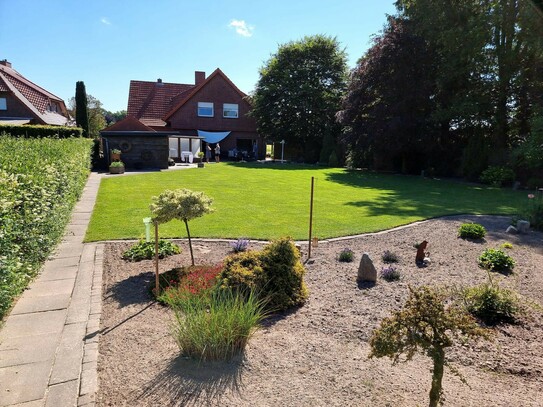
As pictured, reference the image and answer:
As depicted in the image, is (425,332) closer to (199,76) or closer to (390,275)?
(390,275)

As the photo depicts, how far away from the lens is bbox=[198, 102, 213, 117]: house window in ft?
119

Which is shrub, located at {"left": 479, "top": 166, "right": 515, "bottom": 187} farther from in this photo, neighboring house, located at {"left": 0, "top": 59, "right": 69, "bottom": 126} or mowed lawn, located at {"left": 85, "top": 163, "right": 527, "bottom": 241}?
neighboring house, located at {"left": 0, "top": 59, "right": 69, "bottom": 126}

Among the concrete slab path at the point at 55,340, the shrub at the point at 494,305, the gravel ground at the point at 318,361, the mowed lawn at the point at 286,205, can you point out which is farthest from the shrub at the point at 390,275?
the concrete slab path at the point at 55,340

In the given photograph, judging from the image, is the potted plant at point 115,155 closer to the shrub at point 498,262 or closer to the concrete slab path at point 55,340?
the concrete slab path at point 55,340

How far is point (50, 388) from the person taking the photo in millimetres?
2961

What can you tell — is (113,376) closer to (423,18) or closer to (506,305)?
(506,305)

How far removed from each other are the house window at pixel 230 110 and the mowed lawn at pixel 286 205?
19.7 m

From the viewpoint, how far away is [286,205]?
12.0 m

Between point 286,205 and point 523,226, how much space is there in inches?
258

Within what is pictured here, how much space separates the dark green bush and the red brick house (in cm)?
3041

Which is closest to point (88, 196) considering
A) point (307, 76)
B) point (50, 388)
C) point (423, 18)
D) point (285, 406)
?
point (50, 388)

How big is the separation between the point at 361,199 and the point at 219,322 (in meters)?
11.2

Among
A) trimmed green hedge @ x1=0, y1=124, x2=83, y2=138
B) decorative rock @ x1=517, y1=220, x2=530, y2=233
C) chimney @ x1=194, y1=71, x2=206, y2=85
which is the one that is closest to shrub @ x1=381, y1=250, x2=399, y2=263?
decorative rock @ x1=517, y1=220, x2=530, y2=233

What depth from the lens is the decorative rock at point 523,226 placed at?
8242mm
